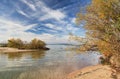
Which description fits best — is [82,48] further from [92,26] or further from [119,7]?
[119,7]

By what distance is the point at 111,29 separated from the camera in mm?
17406

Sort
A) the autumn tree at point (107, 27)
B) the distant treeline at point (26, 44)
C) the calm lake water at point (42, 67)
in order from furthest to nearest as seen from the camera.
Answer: the distant treeline at point (26, 44)
the calm lake water at point (42, 67)
the autumn tree at point (107, 27)

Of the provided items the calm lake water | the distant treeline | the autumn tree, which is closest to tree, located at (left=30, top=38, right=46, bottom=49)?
the distant treeline

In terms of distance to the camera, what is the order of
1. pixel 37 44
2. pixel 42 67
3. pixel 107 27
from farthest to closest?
1. pixel 37 44
2. pixel 42 67
3. pixel 107 27

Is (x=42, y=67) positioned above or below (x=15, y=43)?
below

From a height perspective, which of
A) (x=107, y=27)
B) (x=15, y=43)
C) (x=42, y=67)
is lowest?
(x=42, y=67)

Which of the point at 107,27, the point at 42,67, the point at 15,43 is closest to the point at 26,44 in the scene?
the point at 15,43

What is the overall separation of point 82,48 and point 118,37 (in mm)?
5183

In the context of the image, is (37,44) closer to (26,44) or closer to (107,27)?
(26,44)

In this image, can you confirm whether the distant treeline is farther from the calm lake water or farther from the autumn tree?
the autumn tree

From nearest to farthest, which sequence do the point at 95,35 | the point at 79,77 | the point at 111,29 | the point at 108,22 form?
the point at 111,29 → the point at 108,22 → the point at 95,35 → the point at 79,77

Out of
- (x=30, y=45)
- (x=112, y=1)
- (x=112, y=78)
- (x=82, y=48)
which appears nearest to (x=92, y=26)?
(x=82, y=48)

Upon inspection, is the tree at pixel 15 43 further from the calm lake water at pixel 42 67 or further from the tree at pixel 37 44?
the calm lake water at pixel 42 67

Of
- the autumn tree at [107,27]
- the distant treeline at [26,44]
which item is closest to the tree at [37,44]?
the distant treeline at [26,44]
